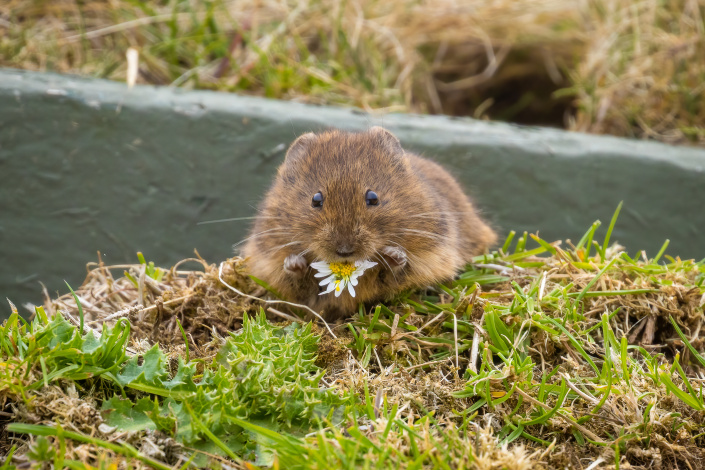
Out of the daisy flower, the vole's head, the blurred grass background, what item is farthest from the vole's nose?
the blurred grass background

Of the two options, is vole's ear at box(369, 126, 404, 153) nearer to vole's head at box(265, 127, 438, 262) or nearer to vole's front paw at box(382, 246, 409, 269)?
vole's head at box(265, 127, 438, 262)

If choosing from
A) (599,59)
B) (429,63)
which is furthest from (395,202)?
(429,63)

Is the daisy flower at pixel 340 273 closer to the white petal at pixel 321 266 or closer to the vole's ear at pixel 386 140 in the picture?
the white petal at pixel 321 266

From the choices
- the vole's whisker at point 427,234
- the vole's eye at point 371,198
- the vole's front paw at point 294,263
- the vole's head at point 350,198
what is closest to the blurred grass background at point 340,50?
the vole's head at point 350,198

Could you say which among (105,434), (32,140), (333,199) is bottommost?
(105,434)

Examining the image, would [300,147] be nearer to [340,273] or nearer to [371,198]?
[371,198]

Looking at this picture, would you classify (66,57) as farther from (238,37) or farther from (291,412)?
(291,412)
